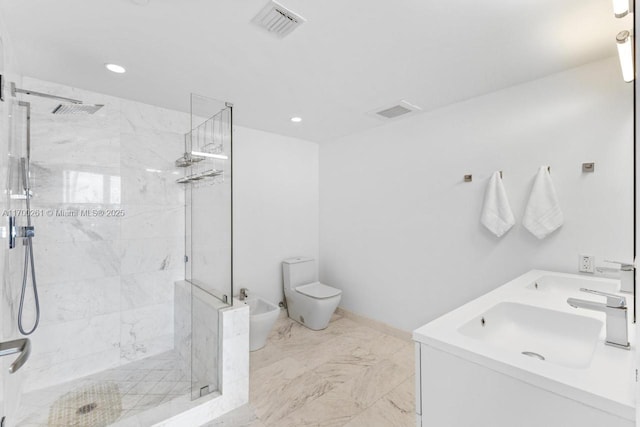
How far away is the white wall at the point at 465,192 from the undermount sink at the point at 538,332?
37.5 inches

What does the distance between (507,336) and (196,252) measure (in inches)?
88.5

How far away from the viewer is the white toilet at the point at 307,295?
3077 millimetres

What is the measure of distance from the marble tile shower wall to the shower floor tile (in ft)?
0.38

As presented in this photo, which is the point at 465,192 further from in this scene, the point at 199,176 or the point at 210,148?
the point at 199,176

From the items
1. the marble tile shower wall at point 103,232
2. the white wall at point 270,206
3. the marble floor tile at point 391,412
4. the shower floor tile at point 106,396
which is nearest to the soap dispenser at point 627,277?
the marble floor tile at point 391,412

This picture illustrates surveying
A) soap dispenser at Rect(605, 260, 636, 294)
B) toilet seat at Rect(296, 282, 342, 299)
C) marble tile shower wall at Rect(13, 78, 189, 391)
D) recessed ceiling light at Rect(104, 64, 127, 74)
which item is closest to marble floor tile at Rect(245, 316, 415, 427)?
toilet seat at Rect(296, 282, 342, 299)

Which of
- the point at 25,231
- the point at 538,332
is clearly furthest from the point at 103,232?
the point at 538,332

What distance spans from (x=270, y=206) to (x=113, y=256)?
163 centimetres

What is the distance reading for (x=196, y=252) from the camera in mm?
2432

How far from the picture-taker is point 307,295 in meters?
3.15

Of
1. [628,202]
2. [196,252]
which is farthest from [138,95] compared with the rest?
[628,202]

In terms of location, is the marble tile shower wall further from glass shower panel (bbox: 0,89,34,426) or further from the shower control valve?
the shower control valve

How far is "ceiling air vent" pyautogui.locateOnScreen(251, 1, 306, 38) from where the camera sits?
1.41 meters

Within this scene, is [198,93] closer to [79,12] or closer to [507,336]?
[79,12]
